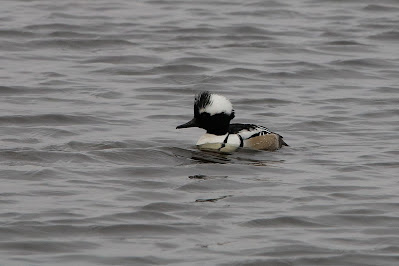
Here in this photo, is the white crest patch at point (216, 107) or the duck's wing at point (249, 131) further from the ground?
the white crest patch at point (216, 107)

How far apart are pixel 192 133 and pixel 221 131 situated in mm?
1365

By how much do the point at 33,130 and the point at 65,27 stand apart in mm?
7899

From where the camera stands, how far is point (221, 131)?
14555mm

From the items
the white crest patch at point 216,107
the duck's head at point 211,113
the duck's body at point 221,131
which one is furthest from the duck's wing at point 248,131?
the white crest patch at point 216,107

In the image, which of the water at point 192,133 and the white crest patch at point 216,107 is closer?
the water at point 192,133

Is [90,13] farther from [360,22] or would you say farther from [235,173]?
[235,173]

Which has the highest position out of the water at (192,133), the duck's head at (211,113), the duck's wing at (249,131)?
the duck's head at (211,113)

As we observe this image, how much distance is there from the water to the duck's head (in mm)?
352

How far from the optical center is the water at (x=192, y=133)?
1068 cm

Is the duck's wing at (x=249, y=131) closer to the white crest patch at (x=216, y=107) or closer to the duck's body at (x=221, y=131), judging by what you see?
the duck's body at (x=221, y=131)

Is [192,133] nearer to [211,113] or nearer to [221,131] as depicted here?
[221,131]

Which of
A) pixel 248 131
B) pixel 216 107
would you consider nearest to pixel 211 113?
pixel 216 107

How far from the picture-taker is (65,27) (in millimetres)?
23094

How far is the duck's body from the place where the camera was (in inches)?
567
